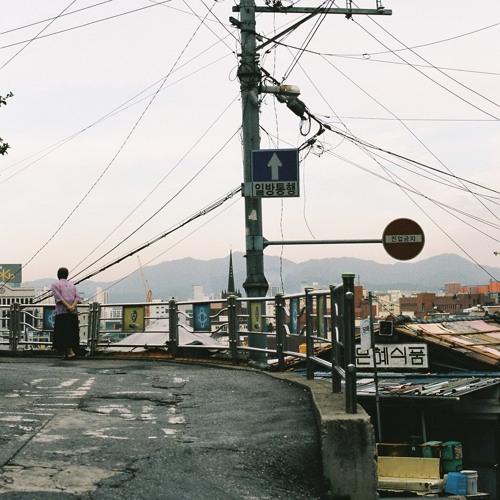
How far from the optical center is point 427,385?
67.1 feet

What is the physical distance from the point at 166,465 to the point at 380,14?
15.8m

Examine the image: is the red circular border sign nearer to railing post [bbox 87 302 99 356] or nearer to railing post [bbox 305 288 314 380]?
railing post [bbox 305 288 314 380]

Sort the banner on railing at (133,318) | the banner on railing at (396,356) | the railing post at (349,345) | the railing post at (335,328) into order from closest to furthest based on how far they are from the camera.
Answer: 1. the railing post at (349,345)
2. the railing post at (335,328)
3. the banner on railing at (133,318)
4. the banner on railing at (396,356)

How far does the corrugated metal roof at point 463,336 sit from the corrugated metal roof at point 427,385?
2135 millimetres

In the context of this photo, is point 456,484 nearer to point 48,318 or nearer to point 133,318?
point 133,318

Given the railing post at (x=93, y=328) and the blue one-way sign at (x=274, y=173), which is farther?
the railing post at (x=93, y=328)

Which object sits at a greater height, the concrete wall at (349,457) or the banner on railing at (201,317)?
the banner on railing at (201,317)

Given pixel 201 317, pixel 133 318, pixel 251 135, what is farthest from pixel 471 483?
pixel 251 135

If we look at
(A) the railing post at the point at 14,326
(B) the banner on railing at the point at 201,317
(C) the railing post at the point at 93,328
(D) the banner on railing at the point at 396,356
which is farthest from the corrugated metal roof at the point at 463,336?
(A) the railing post at the point at 14,326

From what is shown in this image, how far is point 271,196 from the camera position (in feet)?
48.2

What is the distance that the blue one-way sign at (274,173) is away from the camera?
1462 centimetres

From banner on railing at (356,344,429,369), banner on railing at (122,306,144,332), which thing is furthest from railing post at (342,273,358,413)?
banner on railing at (356,344,429,369)

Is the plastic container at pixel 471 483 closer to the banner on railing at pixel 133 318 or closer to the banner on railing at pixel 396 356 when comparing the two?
the banner on railing at pixel 396 356

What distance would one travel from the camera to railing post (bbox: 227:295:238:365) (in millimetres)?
15203
